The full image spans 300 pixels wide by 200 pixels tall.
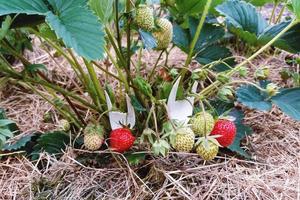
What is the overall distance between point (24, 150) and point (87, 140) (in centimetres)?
23

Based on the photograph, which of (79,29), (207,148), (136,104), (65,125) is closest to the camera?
(79,29)

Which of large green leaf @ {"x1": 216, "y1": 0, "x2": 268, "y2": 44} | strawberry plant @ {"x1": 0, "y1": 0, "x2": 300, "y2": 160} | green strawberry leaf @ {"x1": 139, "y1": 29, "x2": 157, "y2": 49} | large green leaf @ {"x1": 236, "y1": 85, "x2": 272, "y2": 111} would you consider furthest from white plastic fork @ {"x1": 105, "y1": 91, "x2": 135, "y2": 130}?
large green leaf @ {"x1": 216, "y1": 0, "x2": 268, "y2": 44}

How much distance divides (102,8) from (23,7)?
158 millimetres

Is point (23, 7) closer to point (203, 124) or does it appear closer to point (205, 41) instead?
point (203, 124)

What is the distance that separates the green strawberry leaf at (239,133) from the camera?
105 cm

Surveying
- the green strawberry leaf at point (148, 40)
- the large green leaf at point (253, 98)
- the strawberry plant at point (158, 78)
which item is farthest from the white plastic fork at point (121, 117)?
the large green leaf at point (253, 98)

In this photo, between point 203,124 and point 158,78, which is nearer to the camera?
point 203,124

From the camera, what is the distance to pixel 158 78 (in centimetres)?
113

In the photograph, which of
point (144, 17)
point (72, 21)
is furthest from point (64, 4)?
point (144, 17)

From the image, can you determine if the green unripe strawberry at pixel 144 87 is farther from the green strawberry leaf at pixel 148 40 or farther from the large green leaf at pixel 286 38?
the large green leaf at pixel 286 38

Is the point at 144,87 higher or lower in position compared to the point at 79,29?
lower

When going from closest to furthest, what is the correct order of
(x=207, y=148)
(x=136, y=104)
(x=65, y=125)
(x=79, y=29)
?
(x=79, y=29) < (x=207, y=148) < (x=136, y=104) < (x=65, y=125)

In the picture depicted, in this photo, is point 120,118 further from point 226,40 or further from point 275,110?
point 226,40

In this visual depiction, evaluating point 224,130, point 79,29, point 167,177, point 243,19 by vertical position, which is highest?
point 79,29
